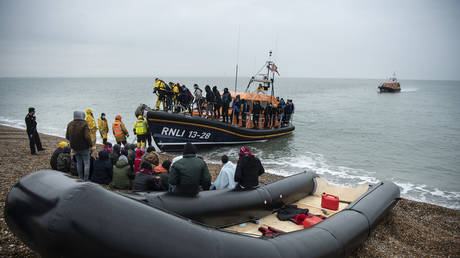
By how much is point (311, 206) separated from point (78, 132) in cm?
479

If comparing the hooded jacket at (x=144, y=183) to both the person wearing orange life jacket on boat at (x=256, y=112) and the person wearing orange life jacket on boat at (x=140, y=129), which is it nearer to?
the person wearing orange life jacket on boat at (x=140, y=129)

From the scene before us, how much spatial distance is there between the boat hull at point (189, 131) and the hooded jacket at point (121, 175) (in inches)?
197

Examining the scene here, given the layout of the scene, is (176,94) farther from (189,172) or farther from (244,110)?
(189,172)

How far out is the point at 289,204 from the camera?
5.41 meters

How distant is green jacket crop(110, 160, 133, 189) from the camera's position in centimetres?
508

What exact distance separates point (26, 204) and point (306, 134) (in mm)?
18564

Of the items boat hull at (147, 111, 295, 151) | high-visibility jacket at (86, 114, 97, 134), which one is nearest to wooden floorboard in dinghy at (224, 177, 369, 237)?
high-visibility jacket at (86, 114, 97, 134)

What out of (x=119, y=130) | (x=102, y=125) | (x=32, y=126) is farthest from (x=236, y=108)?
(x=32, y=126)

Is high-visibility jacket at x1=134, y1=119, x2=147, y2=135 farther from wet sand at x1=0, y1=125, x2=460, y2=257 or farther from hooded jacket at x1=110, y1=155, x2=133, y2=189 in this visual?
hooded jacket at x1=110, y1=155, x2=133, y2=189

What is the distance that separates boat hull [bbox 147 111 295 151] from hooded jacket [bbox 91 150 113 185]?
15.4ft

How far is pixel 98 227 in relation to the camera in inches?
77.4

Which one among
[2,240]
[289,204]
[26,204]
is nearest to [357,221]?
[289,204]

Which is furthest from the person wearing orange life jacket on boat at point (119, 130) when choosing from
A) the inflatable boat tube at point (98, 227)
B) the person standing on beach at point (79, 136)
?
the inflatable boat tube at point (98, 227)

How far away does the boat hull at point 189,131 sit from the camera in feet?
33.4
